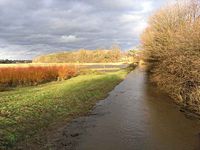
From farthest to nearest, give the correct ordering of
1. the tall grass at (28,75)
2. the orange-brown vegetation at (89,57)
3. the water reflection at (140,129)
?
the orange-brown vegetation at (89,57) < the tall grass at (28,75) < the water reflection at (140,129)

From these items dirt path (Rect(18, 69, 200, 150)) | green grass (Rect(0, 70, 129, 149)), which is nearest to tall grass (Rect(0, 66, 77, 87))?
green grass (Rect(0, 70, 129, 149))

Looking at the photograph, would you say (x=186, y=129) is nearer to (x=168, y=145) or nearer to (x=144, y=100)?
(x=168, y=145)

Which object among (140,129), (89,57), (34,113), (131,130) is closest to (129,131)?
(131,130)

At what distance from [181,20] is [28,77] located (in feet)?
65.1

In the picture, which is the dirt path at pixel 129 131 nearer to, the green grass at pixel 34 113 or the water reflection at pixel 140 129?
the water reflection at pixel 140 129

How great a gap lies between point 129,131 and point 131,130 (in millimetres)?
223

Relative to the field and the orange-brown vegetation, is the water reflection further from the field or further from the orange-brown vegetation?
the orange-brown vegetation

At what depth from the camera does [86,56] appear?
190500 millimetres

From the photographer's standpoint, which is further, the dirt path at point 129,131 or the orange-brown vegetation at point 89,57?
the orange-brown vegetation at point 89,57

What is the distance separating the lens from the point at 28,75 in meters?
39.4

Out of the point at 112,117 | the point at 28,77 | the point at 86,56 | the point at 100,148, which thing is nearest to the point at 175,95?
the point at 112,117

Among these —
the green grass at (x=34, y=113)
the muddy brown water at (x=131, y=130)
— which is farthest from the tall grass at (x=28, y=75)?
the muddy brown water at (x=131, y=130)

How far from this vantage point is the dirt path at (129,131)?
38.6ft

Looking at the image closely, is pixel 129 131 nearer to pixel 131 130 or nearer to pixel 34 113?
pixel 131 130
